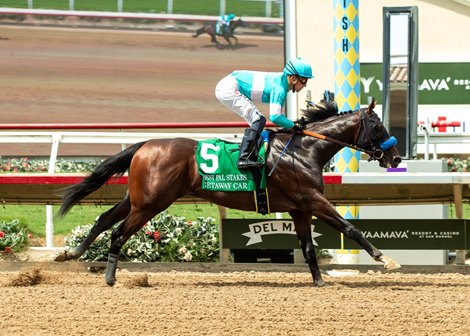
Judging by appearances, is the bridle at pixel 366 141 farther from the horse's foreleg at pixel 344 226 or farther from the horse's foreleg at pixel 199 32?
the horse's foreleg at pixel 199 32

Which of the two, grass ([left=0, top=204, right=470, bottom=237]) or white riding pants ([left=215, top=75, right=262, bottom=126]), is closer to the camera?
white riding pants ([left=215, top=75, right=262, bottom=126])

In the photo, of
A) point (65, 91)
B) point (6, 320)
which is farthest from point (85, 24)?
point (6, 320)

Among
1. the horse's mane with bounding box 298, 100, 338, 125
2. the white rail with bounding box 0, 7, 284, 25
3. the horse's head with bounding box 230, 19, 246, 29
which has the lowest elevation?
the horse's mane with bounding box 298, 100, 338, 125

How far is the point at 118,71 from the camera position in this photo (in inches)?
784

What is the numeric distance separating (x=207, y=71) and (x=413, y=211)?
1093 centimetres

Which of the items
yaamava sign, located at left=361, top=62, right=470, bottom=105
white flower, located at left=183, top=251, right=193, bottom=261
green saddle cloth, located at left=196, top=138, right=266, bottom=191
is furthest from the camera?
yaamava sign, located at left=361, top=62, right=470, bottom=105

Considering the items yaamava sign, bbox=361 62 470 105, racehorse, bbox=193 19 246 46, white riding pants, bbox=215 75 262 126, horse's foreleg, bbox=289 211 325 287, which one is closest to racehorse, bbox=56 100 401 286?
horse's foreleg, bbox=289 211 325 287

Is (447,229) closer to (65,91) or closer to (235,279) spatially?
(235,279)

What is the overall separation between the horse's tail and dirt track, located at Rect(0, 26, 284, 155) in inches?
450

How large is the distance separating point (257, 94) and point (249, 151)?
452mm

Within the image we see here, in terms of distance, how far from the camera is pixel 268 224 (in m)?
9.16

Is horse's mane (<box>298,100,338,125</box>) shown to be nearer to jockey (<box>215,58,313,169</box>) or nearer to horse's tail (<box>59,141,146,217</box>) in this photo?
jockey (<box>215,58,313,169</box>)

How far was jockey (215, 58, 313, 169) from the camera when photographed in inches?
297

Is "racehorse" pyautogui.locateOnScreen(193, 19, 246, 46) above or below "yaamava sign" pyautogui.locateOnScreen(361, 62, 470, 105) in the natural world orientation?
above
